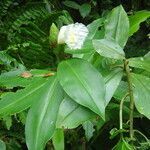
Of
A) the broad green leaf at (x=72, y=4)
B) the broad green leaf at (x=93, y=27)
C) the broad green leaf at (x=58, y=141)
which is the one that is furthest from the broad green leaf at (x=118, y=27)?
the broad green leaf at (x=72, y=4)

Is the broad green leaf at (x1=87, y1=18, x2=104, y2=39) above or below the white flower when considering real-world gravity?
below

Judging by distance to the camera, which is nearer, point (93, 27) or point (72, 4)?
point (93, 27)

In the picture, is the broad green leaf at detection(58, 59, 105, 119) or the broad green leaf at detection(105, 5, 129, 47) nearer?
the broad green leaf at detection(58, 59, 105, 119)

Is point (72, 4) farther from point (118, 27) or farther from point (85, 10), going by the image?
point (118, 27)

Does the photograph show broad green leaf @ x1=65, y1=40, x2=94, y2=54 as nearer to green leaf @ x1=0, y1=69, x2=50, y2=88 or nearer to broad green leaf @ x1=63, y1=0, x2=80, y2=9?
green leaf @ x1=0, y1=69, x2=50, y2=88

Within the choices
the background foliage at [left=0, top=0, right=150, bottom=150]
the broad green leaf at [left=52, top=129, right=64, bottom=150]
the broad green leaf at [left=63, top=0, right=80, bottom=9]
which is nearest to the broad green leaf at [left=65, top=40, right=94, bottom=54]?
the broad green leaf at [left=52, top=129, right=64, bottom=150]

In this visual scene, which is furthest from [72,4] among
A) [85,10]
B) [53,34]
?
[53,34]
